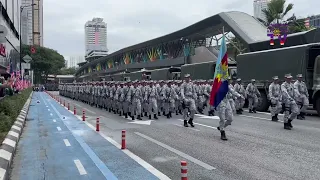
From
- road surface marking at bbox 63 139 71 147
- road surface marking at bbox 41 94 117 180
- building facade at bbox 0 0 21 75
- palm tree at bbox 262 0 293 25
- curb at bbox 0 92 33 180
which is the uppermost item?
palm tree at bbox 262 0 293 25

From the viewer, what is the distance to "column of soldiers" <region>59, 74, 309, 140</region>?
1202 centimetres

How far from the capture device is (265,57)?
19.2 metres

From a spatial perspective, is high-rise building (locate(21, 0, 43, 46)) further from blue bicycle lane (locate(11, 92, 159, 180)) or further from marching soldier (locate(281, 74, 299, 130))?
marching soldier (locate(281, 74, 299, 130))

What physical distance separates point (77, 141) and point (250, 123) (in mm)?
7097

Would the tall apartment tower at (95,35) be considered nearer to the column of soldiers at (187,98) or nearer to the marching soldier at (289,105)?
the column of soldiers at (187,98)

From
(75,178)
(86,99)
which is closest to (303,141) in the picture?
(75,178)

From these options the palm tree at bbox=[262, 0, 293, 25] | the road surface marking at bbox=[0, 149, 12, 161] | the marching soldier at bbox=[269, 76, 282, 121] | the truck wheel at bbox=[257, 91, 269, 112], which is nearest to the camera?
the road surface marking at bbox=[0, 149, 12, 161]

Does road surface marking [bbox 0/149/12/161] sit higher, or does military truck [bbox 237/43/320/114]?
military truck [bbox 237/43/320/114]

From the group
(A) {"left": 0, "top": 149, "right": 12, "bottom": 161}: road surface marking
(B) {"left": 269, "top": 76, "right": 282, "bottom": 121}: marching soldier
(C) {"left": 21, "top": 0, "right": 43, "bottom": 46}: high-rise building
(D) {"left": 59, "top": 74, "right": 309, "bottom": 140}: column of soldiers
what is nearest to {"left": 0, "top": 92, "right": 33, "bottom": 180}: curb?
(A) {"left": 0, "top": 149, "right": 12, "bottom": 161}: road surface marking

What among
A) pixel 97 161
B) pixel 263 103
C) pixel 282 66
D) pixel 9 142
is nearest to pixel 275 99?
pixel 282 66

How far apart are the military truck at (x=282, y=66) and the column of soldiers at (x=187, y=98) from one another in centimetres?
122

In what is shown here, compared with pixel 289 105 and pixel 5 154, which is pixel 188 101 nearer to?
pixel 289 105

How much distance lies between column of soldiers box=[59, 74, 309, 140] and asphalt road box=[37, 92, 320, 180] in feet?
2.54

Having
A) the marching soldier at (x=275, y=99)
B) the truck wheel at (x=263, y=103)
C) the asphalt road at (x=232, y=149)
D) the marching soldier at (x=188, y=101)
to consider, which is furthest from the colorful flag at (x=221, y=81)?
the truck wheel at (x=263, y=103)
